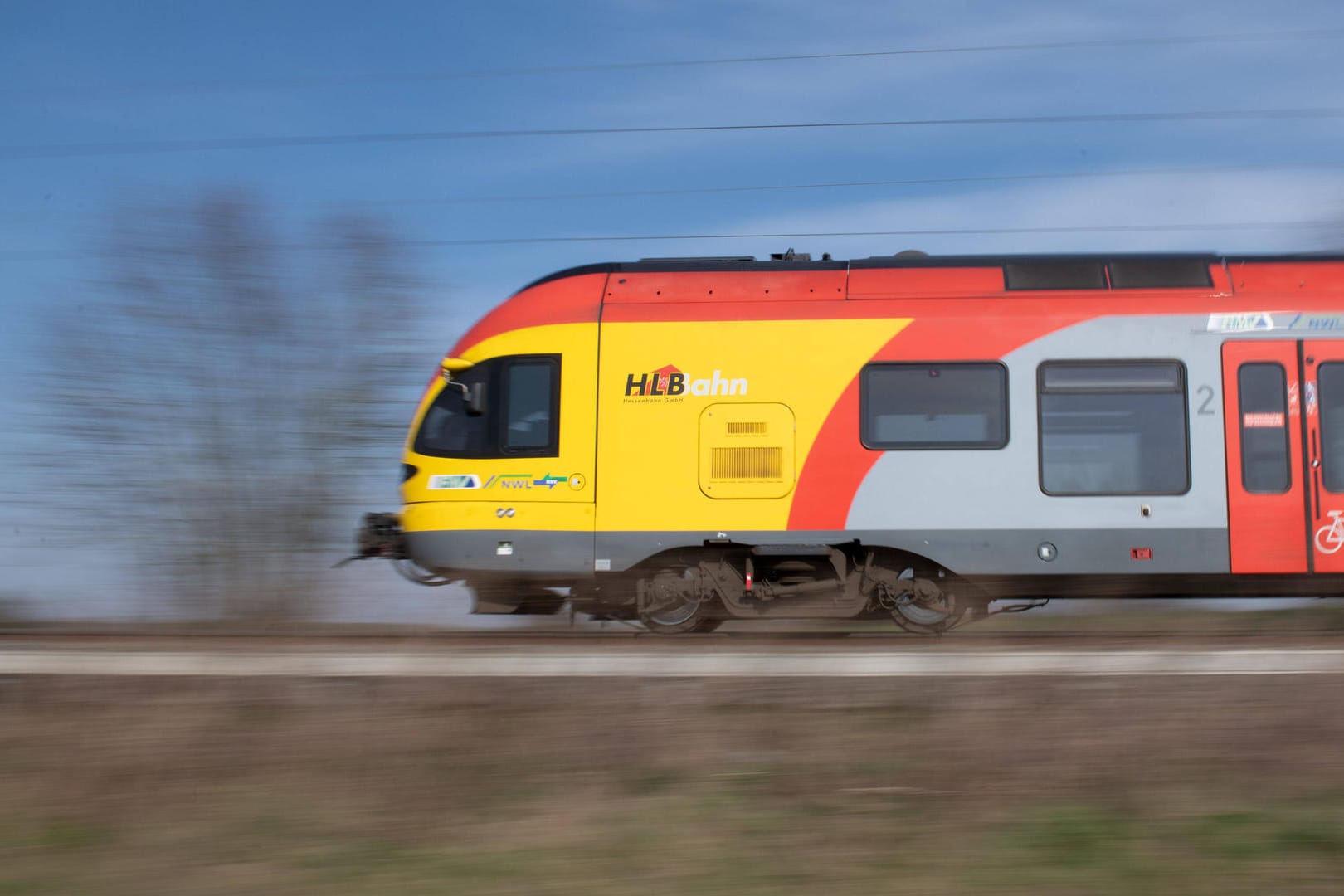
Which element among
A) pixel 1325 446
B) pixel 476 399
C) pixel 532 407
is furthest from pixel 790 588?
pixel 1325 446

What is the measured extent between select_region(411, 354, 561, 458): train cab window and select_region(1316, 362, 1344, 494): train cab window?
6125mm

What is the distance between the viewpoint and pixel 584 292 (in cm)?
964

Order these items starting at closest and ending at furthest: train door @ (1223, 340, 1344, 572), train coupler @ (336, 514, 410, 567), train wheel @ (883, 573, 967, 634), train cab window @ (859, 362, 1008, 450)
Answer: train door @ (1223, 340, 1344, 572) < train cab window @ (859, 362, 1008, 450) < train wheel @ (883, 573, 967, 634) < train coupler @ (336, 514, 410, 567)

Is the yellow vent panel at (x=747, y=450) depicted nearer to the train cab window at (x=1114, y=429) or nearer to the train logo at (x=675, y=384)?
the train logo at (x=675, y=384)

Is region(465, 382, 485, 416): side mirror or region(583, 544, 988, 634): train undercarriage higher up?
region(465, 382, 485, 416): side mirror

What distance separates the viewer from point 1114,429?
8.96 metres

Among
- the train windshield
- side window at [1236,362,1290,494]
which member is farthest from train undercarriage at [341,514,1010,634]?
side window at [1236,362,1290,494]

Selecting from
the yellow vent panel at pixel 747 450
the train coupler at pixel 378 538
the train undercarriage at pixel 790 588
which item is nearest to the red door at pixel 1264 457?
the train undercarriage at pixel 790 588

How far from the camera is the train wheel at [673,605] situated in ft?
30.6

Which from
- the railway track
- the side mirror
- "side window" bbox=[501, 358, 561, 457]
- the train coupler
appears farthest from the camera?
the train coupler

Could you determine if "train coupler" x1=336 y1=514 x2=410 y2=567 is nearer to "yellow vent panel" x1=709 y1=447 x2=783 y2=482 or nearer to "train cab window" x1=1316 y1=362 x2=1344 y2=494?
"yellow vent panel" x1=709 y1=447 x2=783 y2=482

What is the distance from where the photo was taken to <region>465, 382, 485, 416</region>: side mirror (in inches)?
372

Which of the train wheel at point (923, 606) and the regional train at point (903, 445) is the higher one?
the regional train at point (903, 445)

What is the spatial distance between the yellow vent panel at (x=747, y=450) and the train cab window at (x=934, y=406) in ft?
2.18
